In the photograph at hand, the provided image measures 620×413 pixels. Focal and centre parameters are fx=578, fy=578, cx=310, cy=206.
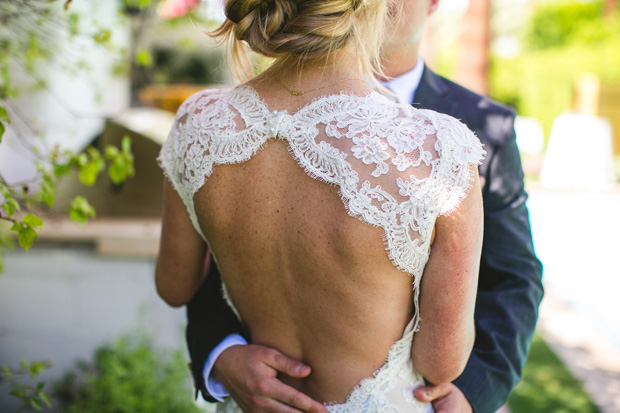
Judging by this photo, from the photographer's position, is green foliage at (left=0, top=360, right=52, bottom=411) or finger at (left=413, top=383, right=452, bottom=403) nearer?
finger at (left=413, top=383, right=452, bottom=403)

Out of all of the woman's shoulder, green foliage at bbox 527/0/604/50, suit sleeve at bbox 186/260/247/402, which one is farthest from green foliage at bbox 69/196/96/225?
green foliage at bbox 527/0/604/50

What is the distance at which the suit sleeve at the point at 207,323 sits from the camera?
166 cm

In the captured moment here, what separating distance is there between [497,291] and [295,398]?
707 millimetres

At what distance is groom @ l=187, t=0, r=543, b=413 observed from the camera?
1610 mm

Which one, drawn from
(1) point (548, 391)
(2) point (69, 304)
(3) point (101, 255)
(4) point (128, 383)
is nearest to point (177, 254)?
(4) point (128, 383)

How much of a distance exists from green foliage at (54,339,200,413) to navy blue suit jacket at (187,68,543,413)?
150 centimetres

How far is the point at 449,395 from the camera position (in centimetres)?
155

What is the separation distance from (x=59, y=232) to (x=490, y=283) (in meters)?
2.56

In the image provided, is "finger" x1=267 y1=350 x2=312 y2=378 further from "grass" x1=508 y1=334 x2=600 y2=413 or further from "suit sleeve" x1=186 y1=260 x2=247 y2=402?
"grass" x1=508 y1=334 x2=600 y2=413

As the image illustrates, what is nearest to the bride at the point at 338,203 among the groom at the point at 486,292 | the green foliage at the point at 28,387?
the groom at the point at 486,292

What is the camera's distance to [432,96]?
6.22ft

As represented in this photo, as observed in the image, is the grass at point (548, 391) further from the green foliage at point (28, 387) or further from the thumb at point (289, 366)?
the green foliage at point (28, 387)

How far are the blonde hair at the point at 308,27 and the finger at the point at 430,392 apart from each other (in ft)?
2.58

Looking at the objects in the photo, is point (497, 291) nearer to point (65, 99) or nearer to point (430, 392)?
point (430, 392)
